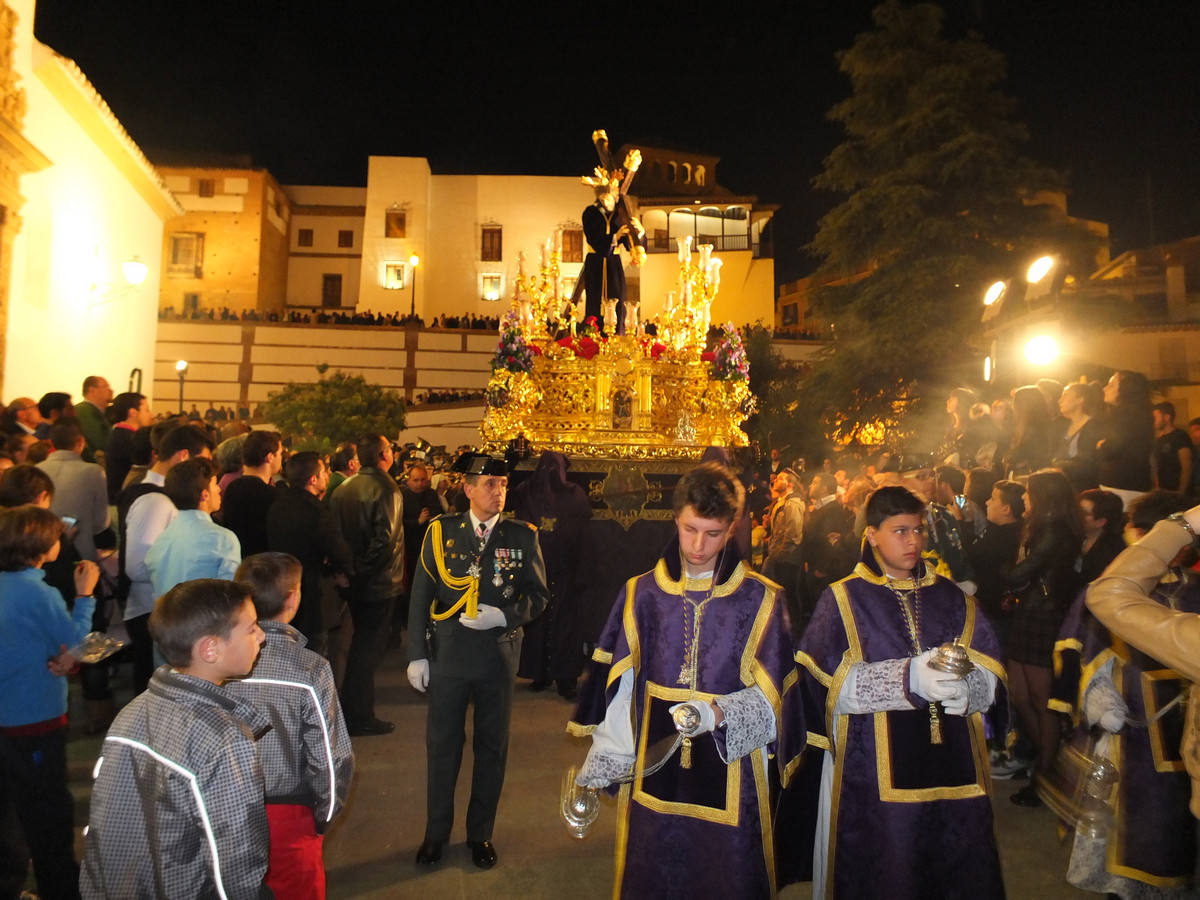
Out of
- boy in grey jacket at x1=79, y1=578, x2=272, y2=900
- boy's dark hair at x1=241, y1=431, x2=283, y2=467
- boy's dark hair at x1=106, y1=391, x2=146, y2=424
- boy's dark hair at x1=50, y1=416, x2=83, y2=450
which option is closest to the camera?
boy in grey jacket at x1=79, y1=578, x2=272, y2=900

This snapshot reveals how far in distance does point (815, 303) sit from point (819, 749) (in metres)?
20.0

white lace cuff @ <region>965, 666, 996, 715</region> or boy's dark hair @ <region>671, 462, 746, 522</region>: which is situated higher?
boy's dark hair @ <region>671, 462, 746, 522</region>

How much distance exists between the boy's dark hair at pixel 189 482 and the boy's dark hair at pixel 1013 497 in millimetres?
5022

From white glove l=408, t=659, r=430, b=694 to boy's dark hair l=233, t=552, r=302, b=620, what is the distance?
0.98 m

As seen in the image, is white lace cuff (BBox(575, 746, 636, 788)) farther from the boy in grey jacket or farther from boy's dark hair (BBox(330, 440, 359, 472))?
boy's dark hair (BBox(330, 440, 359, 472))

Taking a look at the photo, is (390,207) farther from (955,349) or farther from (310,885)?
(310,885)

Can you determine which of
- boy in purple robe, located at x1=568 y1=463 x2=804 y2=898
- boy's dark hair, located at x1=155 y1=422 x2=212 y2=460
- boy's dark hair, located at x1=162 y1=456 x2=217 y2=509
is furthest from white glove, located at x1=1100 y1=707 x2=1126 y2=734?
boy's dark hair, located at x1=155 y1=422 x2=212 y2=460

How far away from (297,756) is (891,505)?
233 cm

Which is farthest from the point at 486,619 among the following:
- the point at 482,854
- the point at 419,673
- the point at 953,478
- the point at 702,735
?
the point at 953,478

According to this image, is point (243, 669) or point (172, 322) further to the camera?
point (172, 322)

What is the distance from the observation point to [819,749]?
319 centimetres

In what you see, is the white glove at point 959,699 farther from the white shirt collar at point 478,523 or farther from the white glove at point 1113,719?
the white shirt collar at point 478,523

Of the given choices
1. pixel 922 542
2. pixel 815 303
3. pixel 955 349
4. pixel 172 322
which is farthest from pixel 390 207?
pixel 922 542

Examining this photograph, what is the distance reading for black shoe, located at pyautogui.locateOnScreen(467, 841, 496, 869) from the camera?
4.08m
